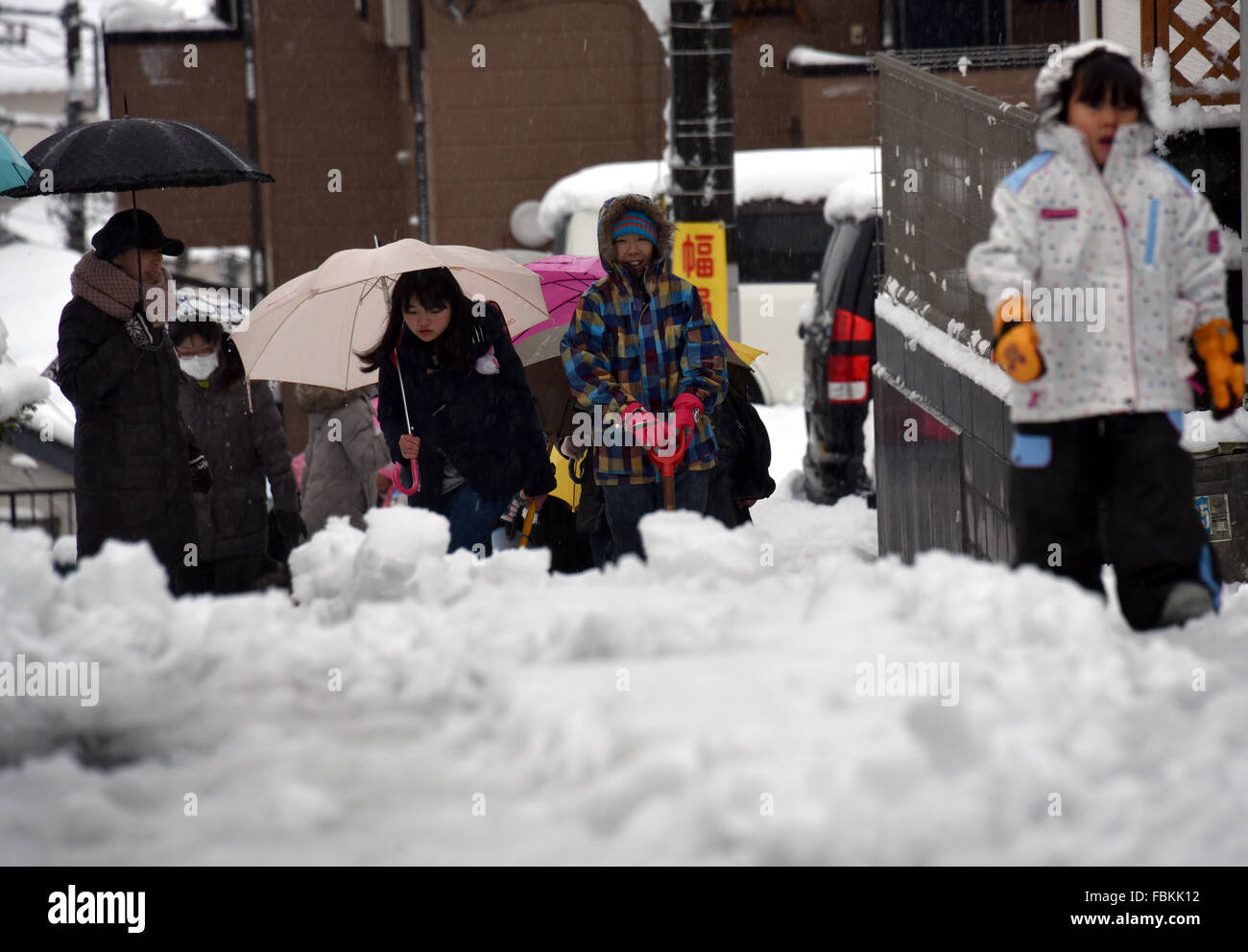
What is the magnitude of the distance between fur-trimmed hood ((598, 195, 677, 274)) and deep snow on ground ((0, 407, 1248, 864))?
162cm

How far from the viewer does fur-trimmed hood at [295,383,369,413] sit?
853 cm

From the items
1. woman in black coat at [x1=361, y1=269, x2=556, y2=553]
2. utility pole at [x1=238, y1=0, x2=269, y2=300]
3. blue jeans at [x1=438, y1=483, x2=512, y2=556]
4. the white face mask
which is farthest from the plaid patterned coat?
utility pole at [x1=238, y1=0, x2=269, y2=300]

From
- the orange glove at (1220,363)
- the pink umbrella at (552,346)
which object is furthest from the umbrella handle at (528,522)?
the orange glove at (1220,363)

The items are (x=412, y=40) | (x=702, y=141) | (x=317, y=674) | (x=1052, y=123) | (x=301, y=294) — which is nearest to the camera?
(x=317, y=674)

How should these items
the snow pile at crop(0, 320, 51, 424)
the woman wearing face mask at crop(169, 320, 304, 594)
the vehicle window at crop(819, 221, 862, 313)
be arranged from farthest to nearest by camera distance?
the vehicle window at crop(819, 221, 862, 313)
the snow pile at crop(0, 320, 51, 424)
the woman wearing face mask at crop(169, 320, 304, 594)

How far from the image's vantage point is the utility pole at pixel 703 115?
938 cm

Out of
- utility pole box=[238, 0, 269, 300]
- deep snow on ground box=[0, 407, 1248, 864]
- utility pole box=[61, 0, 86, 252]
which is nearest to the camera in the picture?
deep snow on ground box=[0, 407, 1248, 864]

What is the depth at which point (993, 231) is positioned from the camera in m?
4.50

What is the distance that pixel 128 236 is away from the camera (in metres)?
6.00

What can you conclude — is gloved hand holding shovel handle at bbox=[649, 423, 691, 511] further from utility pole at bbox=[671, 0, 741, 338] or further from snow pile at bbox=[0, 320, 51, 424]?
snow pile at bbox=[0, 320, 51, 424]

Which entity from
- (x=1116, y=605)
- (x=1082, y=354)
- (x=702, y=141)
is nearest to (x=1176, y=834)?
(x=1082, y=354)

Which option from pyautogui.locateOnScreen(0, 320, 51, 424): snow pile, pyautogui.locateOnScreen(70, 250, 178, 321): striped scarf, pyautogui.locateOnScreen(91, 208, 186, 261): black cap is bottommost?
pyautogui.locateOnScreen(0, 320, 51, 424): snow pile

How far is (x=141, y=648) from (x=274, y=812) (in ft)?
3.86

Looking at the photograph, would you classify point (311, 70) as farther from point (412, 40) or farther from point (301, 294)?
point (301, 294)
